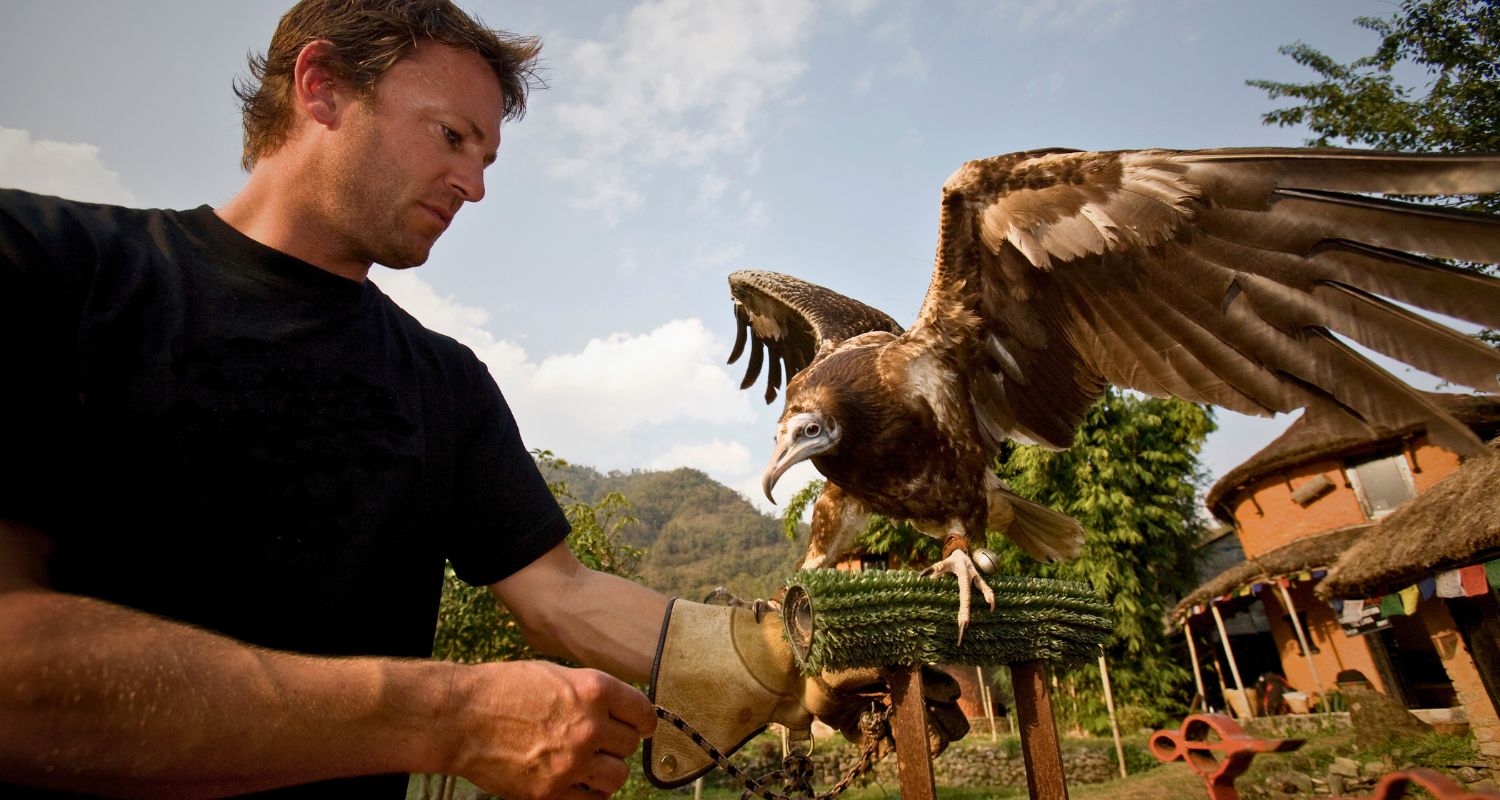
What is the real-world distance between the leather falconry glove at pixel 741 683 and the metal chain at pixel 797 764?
107 mm

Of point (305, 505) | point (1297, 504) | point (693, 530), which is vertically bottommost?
point (305, 505)

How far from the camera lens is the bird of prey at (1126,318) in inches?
84.6

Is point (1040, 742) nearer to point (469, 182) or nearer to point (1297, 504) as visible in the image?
point (469, 182)

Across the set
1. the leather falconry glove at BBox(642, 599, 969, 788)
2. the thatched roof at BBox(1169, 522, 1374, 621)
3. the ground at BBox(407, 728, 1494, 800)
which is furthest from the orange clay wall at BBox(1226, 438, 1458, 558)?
the leather falconry glove at BBox(642, 599, 969, 788)

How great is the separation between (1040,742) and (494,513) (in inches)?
63.6

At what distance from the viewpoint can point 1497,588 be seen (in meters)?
9.41

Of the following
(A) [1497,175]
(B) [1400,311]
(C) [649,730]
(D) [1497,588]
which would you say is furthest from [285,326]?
(D) [1497,588]

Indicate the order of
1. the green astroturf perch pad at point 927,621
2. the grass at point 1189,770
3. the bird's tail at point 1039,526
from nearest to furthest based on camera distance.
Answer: the green astroturf perch pad at point 927,621 → the bird's tail at point 1039,526 → the grass at point 1189,770

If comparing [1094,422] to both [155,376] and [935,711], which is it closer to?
[935,711]

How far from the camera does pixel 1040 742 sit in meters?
1.82

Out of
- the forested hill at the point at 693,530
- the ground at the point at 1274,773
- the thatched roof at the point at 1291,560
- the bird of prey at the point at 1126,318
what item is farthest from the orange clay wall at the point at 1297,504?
the forested hill at the point at 693,530

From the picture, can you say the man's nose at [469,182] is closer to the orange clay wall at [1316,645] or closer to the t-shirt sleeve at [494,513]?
the t-shirt sleeve at [494,513]

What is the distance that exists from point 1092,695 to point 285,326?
60.7 ft

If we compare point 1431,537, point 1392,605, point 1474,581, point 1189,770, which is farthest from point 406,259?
point 1189,770
